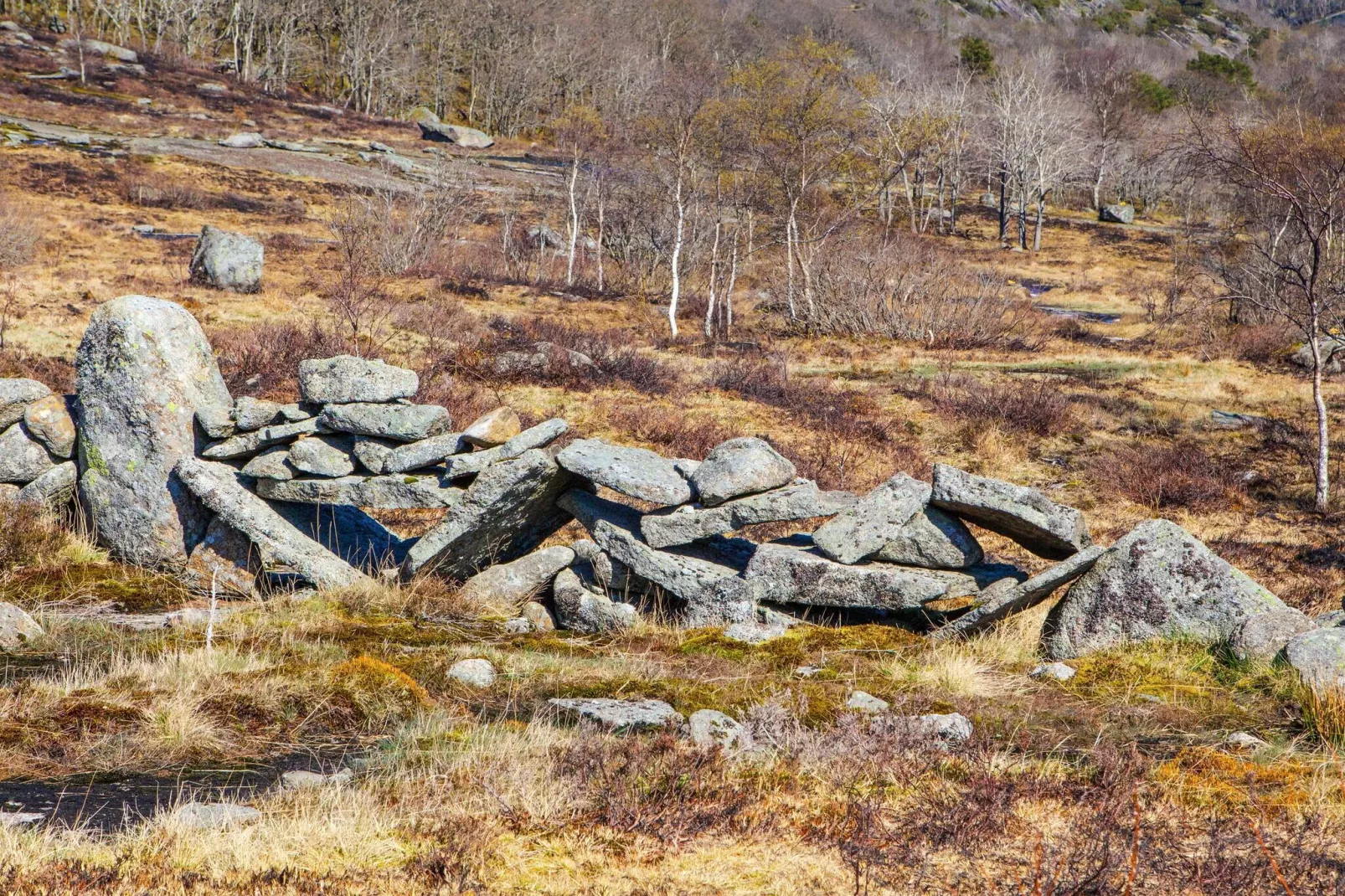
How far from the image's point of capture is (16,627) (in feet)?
20.2

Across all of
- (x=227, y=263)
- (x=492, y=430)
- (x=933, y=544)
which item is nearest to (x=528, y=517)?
(x=492, y=430)

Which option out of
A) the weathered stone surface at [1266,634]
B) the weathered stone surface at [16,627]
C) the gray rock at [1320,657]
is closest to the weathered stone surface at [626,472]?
the weathered stone surface at [16,627]

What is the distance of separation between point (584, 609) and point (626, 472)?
3.64 ft

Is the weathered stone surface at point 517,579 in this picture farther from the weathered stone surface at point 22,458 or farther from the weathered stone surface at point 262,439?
the weathered stone surface at point 22,458

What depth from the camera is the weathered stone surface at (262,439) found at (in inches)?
319

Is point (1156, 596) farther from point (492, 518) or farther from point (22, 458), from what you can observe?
point (22, 458)

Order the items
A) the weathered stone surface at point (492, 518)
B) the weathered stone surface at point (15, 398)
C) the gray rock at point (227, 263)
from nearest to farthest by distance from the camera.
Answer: the weathered stone surface at point (492, 518), the weathered stone surface at point (15, 398), the gray rock at point (227, 263)

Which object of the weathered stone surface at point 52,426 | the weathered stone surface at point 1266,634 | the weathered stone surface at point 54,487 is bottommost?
the weathered stone surface at point 54,487

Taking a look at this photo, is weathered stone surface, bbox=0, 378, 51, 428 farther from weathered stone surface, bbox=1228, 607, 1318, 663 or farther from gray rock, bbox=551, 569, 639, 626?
weathered stone surface, bbox=1228, 607, 1318, 663

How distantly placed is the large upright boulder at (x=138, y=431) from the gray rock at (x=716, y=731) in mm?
5361

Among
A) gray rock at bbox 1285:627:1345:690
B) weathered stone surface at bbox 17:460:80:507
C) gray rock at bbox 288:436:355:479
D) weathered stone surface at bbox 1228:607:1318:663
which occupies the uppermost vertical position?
gray rock at bbox 1285:627:1345:690

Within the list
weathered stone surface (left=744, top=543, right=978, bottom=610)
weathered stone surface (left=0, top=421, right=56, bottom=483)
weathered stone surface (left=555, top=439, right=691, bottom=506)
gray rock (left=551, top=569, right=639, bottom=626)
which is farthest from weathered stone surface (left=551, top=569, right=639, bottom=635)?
weathered stone surface (left=0, top=421, right=56, bottom=483)

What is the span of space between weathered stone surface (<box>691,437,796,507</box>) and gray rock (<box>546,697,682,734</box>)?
7.30 feet

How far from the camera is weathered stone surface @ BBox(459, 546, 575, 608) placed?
764 cm
